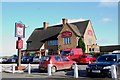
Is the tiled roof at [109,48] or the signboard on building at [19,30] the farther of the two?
the tiled roof at [109,48]

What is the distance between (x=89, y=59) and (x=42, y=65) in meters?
11.3

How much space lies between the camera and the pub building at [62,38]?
5894cm

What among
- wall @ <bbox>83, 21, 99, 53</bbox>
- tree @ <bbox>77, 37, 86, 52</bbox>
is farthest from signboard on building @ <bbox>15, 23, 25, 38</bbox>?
wall @ <bbox>83, 21, 99, 53</bbox>

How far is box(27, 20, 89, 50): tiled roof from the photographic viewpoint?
198 ft

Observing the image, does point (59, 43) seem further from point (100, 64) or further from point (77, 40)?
point (100, 64)

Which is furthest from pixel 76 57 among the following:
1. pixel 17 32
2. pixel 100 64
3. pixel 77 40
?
pixel 77 40

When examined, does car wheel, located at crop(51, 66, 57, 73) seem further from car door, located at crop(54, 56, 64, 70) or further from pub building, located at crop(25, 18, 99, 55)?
pub building, located at crop(25, 18, 99, 55)

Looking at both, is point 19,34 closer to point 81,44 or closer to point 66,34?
point 81,44

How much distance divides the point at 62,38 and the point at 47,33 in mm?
7942

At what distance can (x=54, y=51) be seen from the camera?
206 ft

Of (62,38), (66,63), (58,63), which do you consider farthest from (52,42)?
(58,63)

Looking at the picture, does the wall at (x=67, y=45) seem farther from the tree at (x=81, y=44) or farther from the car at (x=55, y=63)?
the car at (x=55, y=63)

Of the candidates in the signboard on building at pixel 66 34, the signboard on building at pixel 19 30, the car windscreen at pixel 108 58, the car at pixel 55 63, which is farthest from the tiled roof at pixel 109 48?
the car windscreen at pixel 108 58

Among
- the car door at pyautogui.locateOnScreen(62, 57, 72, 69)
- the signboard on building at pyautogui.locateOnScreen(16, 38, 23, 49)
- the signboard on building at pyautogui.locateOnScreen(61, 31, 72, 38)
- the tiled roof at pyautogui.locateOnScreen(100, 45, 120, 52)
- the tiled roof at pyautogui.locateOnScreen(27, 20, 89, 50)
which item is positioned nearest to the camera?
the car door at pyautogui.locateOnScreen(62, 57, 72, 69)
